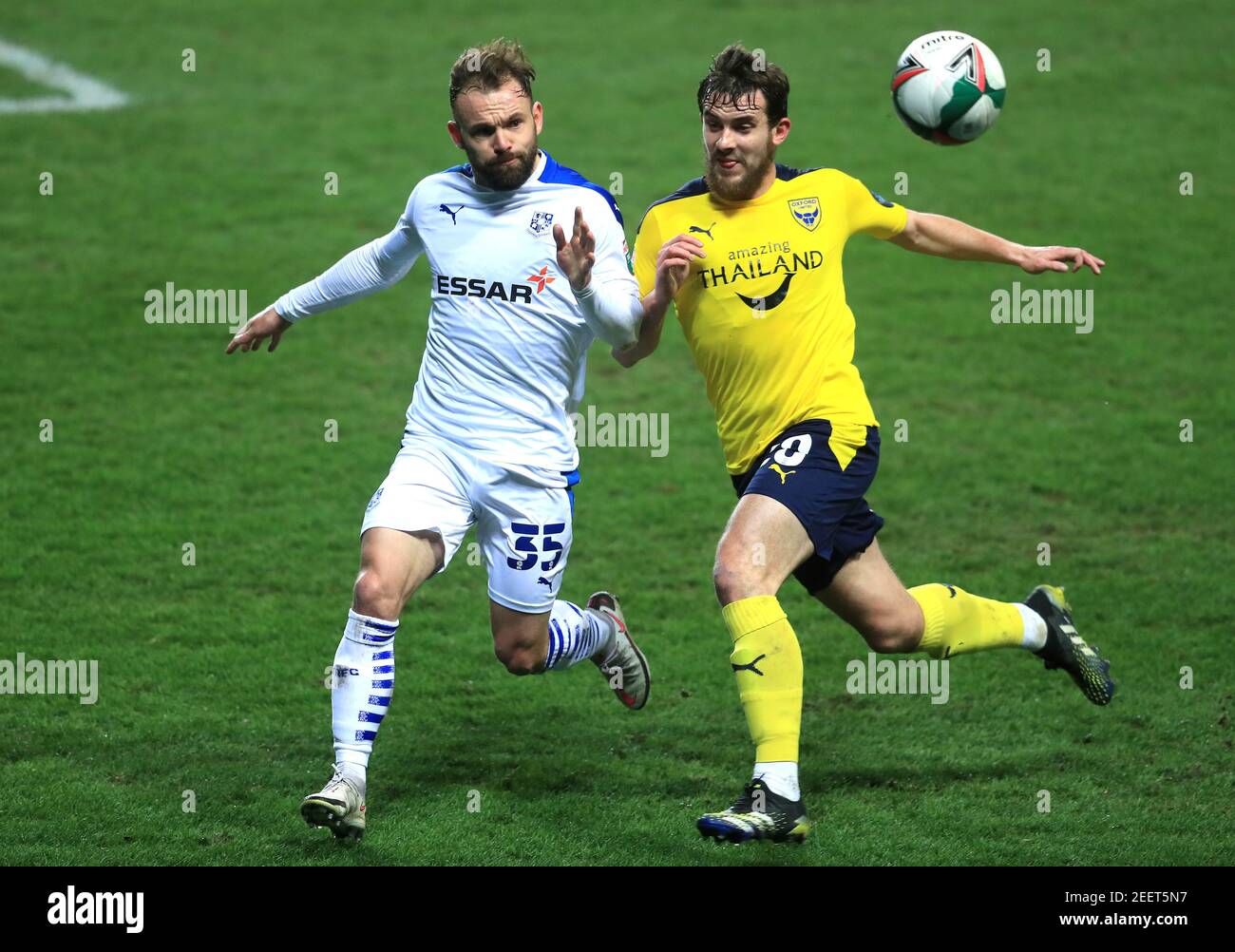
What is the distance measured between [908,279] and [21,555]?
7.75 metres

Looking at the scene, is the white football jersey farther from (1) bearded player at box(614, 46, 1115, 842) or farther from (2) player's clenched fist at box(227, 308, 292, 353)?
(2) player's clenched fist at box(227, 308, 292, 353)

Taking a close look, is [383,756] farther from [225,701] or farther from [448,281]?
[448,281]

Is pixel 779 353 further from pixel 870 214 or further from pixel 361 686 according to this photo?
pixel 361 686

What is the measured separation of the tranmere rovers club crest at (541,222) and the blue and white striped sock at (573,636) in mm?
1555

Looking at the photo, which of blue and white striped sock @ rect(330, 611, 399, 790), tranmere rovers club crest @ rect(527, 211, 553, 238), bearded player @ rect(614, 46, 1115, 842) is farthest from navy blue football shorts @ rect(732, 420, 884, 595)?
blue and white striped sock @ rect(330, 611, 399, 790)

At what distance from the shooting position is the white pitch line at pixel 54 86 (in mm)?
16859

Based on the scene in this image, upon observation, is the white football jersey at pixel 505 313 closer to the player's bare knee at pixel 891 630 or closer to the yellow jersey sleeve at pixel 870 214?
the yellow jersey sleeve at pixel 870 214

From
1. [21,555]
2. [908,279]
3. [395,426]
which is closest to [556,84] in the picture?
[908,279]

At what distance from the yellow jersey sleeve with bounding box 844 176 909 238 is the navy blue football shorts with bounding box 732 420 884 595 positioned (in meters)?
0.83

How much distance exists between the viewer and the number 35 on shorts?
6121mm

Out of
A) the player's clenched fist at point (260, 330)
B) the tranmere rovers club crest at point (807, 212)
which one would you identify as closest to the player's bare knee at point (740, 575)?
the tranmere rovers club crest at point (807, 212)

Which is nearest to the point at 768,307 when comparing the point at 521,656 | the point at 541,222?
the point at 541,222

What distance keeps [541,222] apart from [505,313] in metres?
0.37

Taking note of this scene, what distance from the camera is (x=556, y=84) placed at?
17.6 meters
